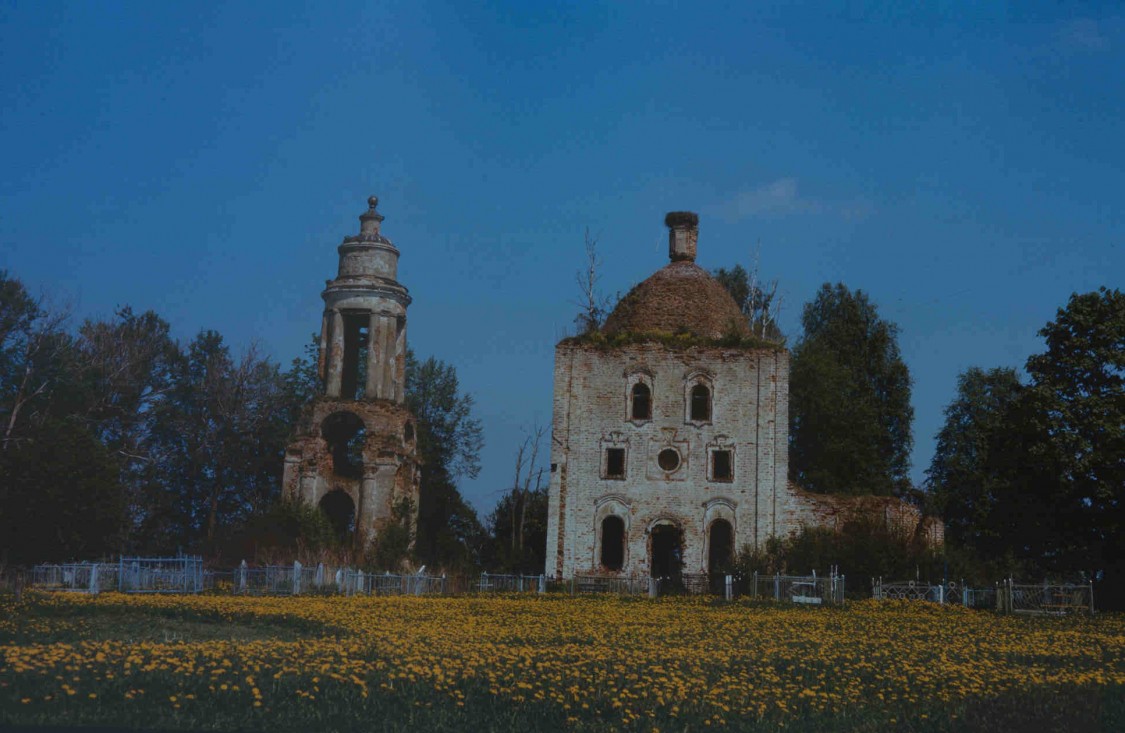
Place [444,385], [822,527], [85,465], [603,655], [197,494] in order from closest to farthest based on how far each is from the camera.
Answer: [603,655], [85,465], [822,527], [197,494], [444,385]

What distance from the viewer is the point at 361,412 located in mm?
41688

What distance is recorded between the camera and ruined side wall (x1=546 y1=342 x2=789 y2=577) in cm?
3791

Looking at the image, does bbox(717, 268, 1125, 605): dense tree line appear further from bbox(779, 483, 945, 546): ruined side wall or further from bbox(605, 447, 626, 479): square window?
bbox(605, 447, 626, 479): square window

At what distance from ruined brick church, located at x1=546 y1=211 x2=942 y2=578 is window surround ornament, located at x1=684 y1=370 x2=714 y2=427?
0.03 metres

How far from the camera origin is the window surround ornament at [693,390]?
39.0 metres

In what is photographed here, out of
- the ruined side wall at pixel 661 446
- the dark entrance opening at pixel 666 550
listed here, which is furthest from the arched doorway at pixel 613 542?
the dark entrance opening at pixel 666 550

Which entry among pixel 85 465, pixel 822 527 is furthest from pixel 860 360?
pixel 85 465

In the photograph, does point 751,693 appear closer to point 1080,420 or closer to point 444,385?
point 1080,420

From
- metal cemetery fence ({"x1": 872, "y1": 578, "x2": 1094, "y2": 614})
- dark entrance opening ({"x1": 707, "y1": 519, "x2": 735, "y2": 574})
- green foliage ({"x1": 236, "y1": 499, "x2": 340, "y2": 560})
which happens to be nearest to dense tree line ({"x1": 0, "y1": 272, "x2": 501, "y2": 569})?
green foliage ({"x1": 236, "y1": 499, "x2": 340, "y2": 560})

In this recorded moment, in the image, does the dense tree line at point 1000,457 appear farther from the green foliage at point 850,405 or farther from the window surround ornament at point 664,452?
the window surround ornament at point 664,452

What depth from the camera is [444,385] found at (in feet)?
189

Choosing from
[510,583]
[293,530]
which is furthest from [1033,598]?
[293,530]

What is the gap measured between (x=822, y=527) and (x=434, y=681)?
26385 mm

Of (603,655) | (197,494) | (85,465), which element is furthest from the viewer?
(197,494)
